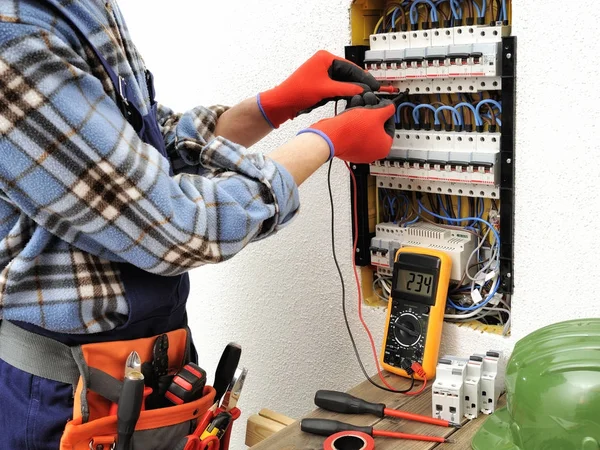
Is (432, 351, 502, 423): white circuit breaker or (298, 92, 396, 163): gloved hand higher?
(298, 92, 396, 163): gloved hand

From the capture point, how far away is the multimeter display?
4.61ft

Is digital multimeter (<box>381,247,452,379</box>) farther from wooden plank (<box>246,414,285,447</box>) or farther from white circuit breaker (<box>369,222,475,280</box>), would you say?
wooden plank (<box>246,414,285,447</box>)

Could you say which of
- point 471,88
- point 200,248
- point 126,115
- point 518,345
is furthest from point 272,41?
point 518,345

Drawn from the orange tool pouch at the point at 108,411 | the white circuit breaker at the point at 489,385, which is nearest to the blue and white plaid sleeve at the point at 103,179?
the orange tool pouch at the point at 108,411

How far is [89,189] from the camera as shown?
91cm

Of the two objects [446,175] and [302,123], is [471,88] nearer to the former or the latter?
[446,175]

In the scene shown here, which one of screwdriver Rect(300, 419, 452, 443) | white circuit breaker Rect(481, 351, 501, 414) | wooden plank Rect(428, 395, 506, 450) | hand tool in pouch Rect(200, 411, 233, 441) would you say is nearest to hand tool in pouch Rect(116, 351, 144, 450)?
hand tool in pouch Rect(200, 411, 233, 441)

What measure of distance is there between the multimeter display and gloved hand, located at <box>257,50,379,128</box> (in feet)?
1.26

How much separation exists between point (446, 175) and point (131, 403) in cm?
74

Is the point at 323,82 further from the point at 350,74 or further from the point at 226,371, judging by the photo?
the point at 226,371

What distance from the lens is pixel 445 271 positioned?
1.40 meters

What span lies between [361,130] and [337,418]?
0.53 meters

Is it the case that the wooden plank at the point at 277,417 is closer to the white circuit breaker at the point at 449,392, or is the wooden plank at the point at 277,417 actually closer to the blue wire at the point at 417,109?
the white circuit breaker at the point at 449,392

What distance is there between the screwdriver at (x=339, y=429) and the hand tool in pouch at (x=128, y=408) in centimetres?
31
